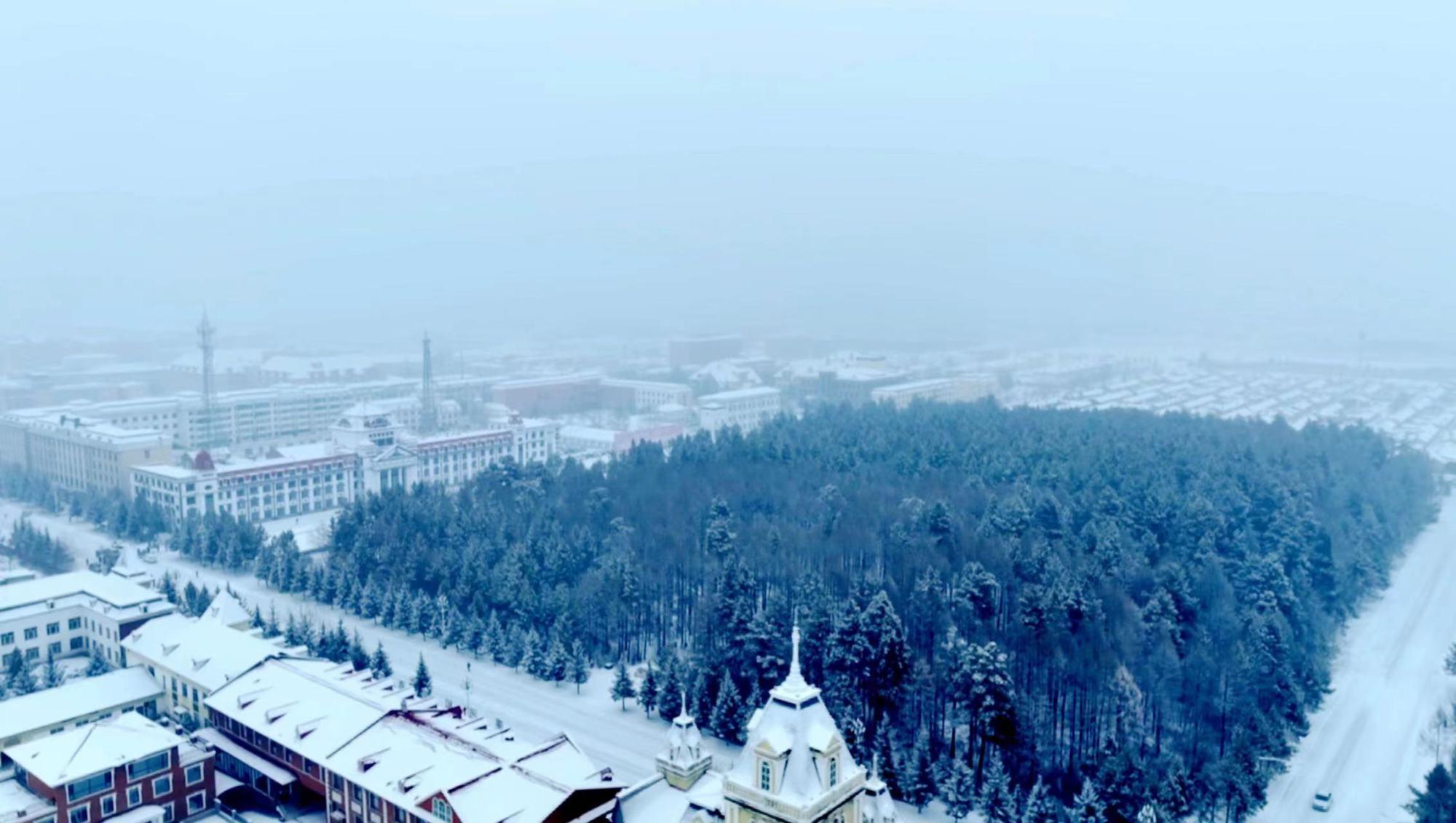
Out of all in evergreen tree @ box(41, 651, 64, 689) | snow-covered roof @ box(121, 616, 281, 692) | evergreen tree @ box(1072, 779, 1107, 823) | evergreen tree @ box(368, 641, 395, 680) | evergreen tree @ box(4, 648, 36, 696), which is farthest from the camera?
evergreen tree @ box(368, 641, 395, 680)

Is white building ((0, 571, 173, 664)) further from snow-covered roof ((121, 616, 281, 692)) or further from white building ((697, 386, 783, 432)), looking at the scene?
white building ((697, 386, 783, 432))

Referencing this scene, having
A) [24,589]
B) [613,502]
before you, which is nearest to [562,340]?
[613,502]

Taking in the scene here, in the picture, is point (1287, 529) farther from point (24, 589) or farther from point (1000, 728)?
point (24, 589)

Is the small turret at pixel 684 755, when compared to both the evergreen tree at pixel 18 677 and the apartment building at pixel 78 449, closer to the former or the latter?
the evergreen tree at pixel 18 677

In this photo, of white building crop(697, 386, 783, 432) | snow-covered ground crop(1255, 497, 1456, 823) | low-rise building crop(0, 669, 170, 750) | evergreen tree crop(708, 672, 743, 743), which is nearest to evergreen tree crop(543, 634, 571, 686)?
evergreen tree crop(708, 672, 743, 743)

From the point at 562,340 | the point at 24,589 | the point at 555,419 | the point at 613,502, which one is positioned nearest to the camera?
the point at 24,589

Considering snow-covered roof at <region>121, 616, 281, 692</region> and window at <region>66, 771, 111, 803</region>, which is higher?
snow-covered roof at <region>121, 616, 281, 692</region>

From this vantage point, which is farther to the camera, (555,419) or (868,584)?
(555,419)
